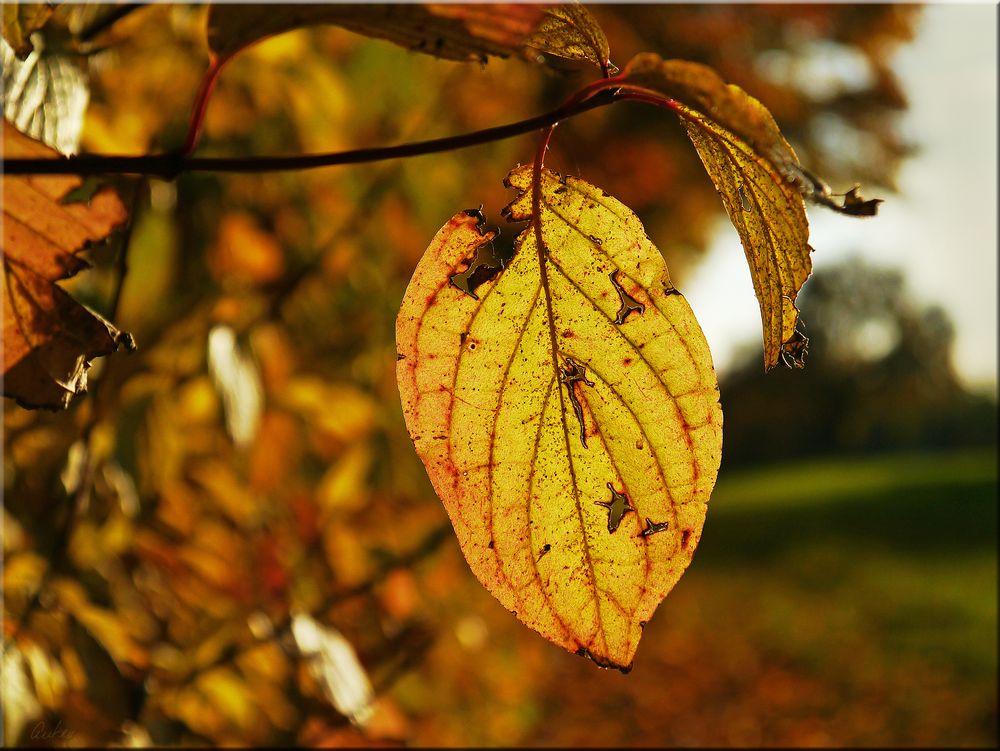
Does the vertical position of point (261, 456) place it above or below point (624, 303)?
below

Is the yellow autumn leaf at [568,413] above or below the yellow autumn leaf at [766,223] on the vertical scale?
below

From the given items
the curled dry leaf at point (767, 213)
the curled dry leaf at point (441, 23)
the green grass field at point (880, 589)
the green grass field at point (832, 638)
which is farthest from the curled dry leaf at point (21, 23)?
the green grass field at point (880, 589)

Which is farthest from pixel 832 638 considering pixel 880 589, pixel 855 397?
pixel 855 397

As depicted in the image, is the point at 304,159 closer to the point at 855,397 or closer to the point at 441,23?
the point at 441,23

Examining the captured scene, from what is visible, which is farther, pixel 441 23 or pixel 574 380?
pixel 574 380

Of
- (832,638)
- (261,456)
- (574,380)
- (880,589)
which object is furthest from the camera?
(880,589)

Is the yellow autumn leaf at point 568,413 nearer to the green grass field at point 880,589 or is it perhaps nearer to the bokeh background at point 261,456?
the bokeh background at point 261,456

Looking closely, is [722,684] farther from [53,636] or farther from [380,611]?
[53,636]
